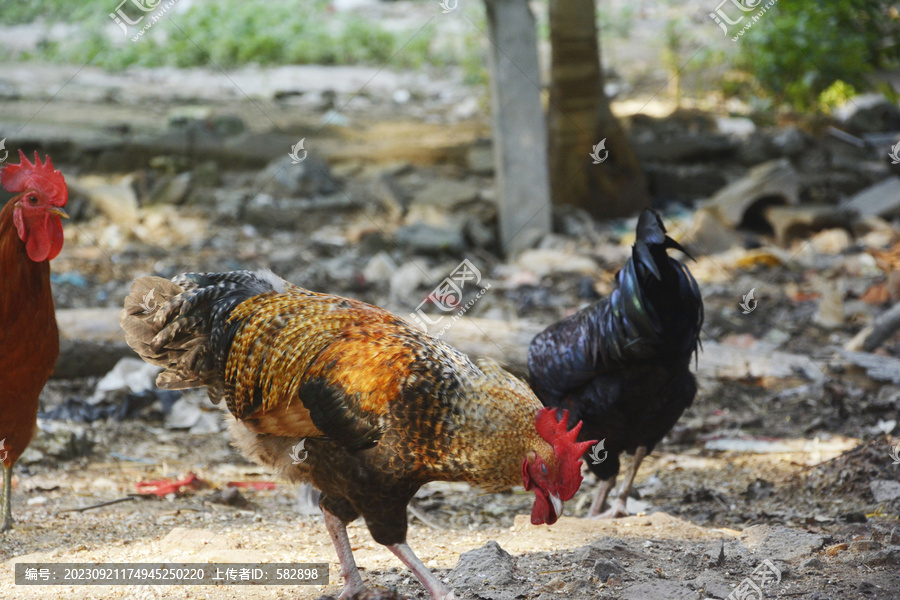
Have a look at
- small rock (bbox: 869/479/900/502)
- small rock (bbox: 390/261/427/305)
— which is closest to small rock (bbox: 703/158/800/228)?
small rock (bbox: 390/261/427/305)

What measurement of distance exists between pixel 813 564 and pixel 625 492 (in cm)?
135

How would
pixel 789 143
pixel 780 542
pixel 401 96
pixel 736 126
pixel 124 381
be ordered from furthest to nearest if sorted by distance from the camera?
pixel 401 96
pixel 736 126
pixel 789 143
pixel 124 381
pixel 780 542

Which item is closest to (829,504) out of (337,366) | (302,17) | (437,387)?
(437,387)

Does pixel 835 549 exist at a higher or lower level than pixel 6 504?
higher

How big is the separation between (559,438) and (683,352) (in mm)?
1456

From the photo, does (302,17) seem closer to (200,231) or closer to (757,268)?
(200,231)

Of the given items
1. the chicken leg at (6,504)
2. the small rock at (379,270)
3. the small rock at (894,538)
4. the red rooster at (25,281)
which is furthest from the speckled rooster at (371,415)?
the small rock at (379,270)

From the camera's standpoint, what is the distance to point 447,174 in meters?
A: 12.3

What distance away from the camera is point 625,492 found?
468cm

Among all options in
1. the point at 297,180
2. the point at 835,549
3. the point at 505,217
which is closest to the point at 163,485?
the point at 835,549

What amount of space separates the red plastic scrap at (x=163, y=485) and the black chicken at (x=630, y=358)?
7.46ft

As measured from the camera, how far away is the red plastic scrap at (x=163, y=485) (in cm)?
476

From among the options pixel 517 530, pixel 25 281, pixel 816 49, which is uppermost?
pixel 816 49

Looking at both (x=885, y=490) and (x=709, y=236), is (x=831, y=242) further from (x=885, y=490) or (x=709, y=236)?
(x=885, y=490)
